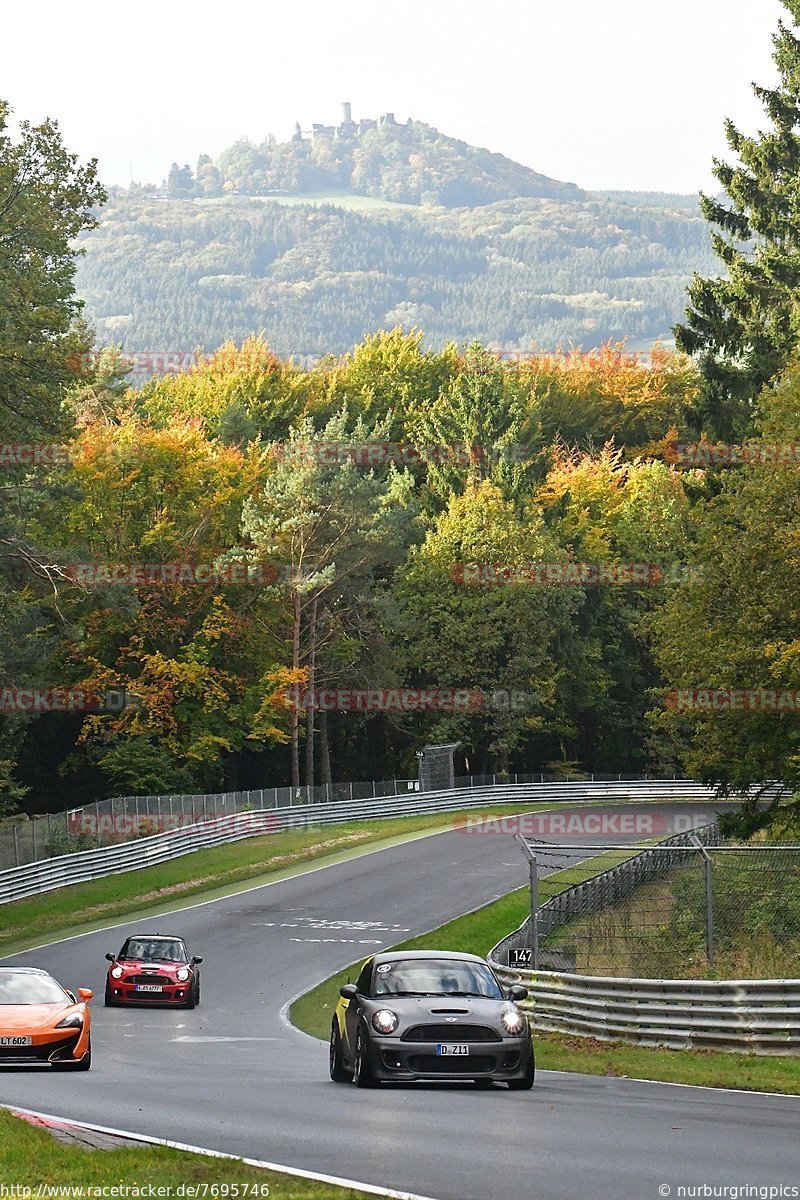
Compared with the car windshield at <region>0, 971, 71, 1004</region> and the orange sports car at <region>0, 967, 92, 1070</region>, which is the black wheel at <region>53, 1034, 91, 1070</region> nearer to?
the orange sports car at <region>0, 967, 92, 1070</region>

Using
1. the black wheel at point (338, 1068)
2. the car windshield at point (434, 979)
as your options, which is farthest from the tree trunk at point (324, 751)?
the car windshield at point (434, 979)

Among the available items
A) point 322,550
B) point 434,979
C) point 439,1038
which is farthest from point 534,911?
point 322,550

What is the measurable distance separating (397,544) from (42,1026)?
60883 mm

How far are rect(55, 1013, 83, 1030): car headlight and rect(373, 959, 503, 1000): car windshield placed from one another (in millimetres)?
3667

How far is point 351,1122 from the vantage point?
13930 mm

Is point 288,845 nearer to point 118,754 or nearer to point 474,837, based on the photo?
point 474,837

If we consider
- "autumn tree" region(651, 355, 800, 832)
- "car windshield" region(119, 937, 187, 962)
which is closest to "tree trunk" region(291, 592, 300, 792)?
"autumn tree" region(651, 355, 800, 832)

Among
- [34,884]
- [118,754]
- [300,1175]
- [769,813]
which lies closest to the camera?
[300,1175]

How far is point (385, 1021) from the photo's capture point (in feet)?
55.2

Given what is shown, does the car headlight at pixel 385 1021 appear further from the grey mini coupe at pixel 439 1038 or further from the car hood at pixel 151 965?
the car hood at pixel 151 965

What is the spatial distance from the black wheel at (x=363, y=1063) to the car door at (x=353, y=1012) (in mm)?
226

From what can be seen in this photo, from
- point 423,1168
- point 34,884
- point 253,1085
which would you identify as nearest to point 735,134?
point 34,884

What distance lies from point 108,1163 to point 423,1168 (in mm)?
2138

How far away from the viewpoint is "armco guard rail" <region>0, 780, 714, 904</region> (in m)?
49.5
